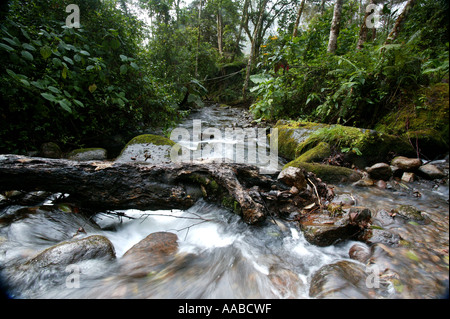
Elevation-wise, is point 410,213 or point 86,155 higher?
point 86,155

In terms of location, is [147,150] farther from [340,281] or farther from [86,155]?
[340,281]

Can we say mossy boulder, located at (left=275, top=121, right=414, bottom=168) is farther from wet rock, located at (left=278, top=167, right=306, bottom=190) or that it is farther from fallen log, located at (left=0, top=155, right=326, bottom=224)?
fallen log, located at (left=0, top=155, right=326, bottom=224)

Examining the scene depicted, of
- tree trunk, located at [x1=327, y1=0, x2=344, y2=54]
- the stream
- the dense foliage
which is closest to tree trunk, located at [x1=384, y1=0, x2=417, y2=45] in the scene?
the dense foliage

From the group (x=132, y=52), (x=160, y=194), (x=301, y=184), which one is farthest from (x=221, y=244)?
(x=132, y=52)

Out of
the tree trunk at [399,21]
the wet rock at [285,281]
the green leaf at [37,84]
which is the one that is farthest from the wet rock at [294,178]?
the tree trunk at [399,21]

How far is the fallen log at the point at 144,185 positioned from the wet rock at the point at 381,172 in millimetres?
1297

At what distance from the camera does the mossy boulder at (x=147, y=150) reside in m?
4.73

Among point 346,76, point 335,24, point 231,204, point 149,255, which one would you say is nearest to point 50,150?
point 149,255

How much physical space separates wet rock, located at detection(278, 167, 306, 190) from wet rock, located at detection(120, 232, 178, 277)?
179cm

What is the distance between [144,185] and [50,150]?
11.2ft

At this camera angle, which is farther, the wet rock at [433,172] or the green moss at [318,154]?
the green moss at [318,154]

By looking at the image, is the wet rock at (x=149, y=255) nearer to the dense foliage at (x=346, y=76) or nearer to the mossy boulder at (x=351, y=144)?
the dense foliage at (x=346, y=76)

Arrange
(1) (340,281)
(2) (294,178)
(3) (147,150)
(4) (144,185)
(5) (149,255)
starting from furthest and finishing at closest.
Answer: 1. (3) (147,150)
2. (2) (294,178)
3. (4) (144,185)
4. (5) (149,255)
5. (1) (340,281)

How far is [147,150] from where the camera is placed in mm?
4957
